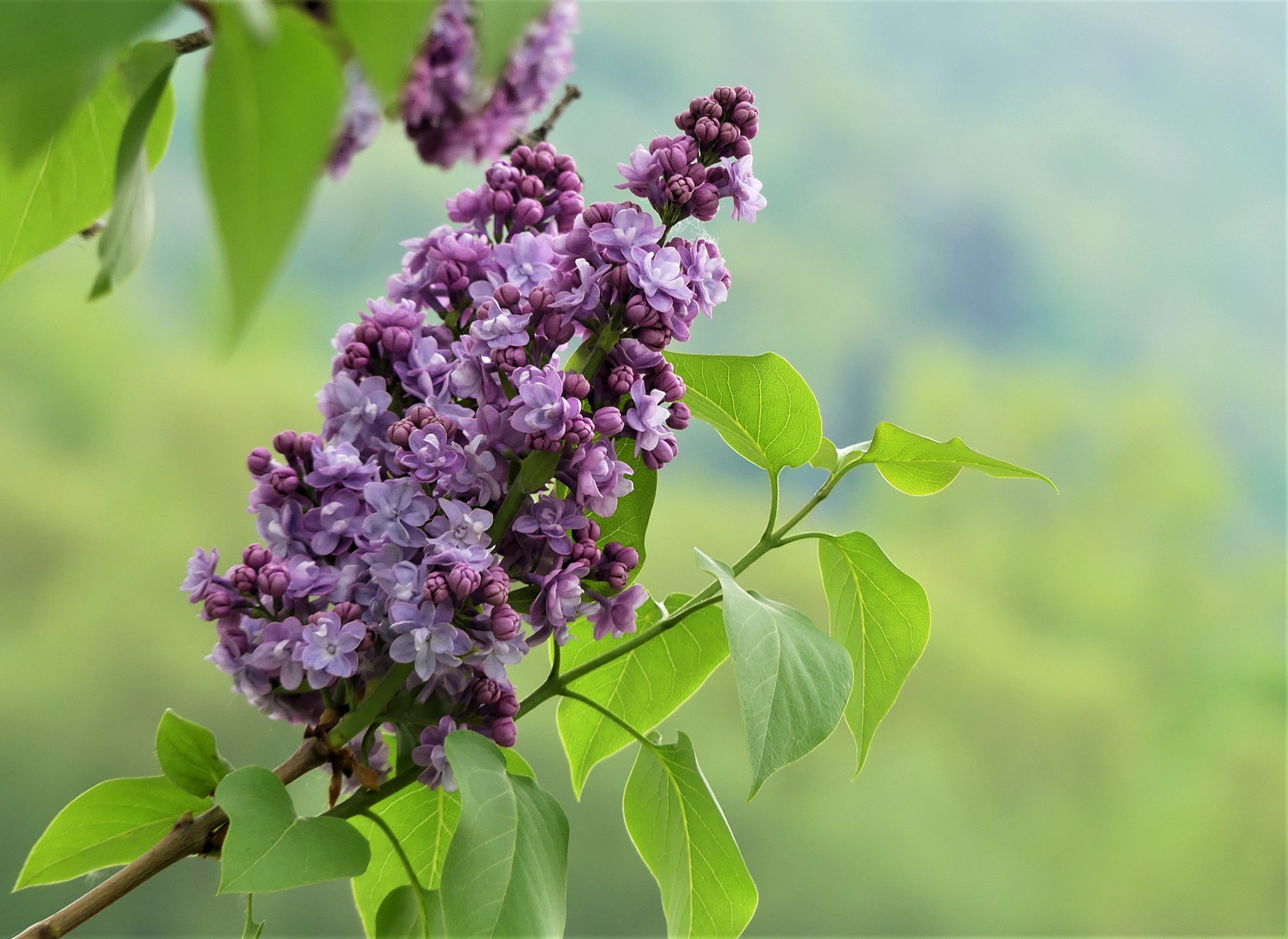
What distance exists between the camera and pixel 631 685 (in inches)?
15.7

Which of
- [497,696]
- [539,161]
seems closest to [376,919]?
[497,696]

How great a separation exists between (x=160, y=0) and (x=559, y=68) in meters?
0.13

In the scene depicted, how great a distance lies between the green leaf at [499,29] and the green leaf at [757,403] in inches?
9.3

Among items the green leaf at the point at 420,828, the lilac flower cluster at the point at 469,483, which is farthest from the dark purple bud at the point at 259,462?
the green leaf at the point at 420,828

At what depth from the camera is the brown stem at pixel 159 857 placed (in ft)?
0.88

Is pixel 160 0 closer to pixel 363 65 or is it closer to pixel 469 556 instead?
pixel 363 65

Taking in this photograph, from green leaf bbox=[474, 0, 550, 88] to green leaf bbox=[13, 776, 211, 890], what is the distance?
28 centimetres

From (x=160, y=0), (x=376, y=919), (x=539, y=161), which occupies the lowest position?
(x=376, y=919)

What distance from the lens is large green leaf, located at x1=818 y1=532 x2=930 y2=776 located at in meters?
0.35

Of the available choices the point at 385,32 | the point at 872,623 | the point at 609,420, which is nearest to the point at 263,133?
the point at 385,32

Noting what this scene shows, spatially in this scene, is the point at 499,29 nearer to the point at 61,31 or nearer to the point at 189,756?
the point at 61,31

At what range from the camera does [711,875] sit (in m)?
0.34

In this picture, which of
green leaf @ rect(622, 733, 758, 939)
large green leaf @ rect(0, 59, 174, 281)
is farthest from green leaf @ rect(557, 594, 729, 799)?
large green leaf @ rect(0, 59, 174, 281)

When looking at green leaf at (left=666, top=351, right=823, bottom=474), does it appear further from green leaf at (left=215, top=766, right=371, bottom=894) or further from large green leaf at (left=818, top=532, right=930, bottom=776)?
green leaf at (left=215, top=766, right=371, bottom=894)
